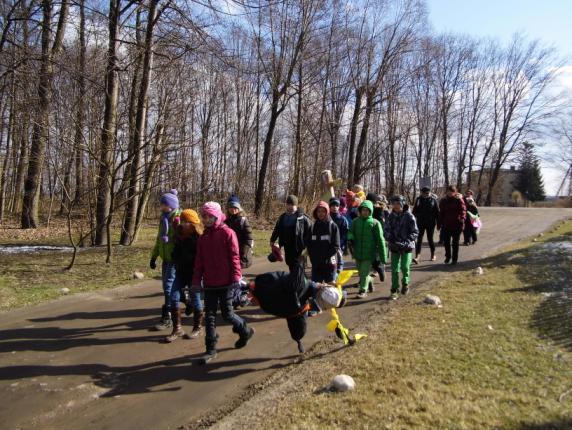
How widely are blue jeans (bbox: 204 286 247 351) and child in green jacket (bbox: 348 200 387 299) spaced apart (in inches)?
124

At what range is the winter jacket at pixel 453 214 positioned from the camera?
1059cm

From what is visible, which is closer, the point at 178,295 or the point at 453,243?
the point at 178,295

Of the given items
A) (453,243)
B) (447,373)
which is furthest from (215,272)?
(453,243)

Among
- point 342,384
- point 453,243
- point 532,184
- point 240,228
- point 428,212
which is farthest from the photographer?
point 532,184

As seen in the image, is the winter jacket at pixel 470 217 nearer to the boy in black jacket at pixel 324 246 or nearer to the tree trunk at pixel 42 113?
the boy in black jacket at pixel 324 246

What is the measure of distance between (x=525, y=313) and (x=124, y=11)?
12.8 metres

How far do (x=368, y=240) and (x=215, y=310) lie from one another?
3416 mm

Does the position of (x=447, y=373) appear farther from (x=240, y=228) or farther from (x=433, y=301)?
(x=240, y=228)

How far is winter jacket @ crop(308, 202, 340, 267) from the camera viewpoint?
21.8 ft

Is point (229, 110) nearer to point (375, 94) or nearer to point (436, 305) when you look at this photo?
point (375, 94)

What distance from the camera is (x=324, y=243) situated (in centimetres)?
664

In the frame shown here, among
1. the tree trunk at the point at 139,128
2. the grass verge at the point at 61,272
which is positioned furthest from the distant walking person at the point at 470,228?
the tree trunk at the point at 139,128

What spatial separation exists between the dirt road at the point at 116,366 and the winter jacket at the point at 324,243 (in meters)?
0.88

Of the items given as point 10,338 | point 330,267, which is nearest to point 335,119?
point 330,267
